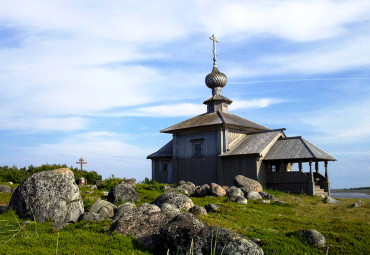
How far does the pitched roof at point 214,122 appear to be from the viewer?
98.5ft

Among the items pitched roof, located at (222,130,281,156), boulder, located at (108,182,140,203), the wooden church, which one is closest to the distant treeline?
the wooden church

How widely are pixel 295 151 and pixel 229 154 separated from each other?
4808 millimetres

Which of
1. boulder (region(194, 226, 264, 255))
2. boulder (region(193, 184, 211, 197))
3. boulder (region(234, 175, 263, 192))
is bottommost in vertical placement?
boulder (region(194, 226, 264, 255))

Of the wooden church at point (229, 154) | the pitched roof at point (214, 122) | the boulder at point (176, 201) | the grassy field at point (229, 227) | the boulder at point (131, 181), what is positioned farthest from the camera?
the pitched roof at point (214, 122)

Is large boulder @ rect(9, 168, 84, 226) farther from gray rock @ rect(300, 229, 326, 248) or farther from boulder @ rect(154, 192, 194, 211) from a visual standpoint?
gray rock @ rect(300, 229, 326, 248)

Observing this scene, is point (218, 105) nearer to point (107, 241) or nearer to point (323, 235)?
point (323, 235)

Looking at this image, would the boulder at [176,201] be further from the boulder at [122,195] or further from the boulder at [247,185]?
the boulder at [247,185]

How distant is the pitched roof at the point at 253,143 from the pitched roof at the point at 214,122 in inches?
52.4

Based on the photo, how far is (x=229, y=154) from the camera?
28250mm

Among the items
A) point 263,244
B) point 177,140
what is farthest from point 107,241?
point 177,140

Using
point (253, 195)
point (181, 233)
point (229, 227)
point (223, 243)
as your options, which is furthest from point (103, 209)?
point (253, 195)

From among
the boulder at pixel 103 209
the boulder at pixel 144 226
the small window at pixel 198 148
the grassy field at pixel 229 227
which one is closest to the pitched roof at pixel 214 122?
the small window at pixel 198 148

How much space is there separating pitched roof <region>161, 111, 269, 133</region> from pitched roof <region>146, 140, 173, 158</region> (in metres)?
2.18

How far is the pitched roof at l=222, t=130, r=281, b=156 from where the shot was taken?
89.8ft
